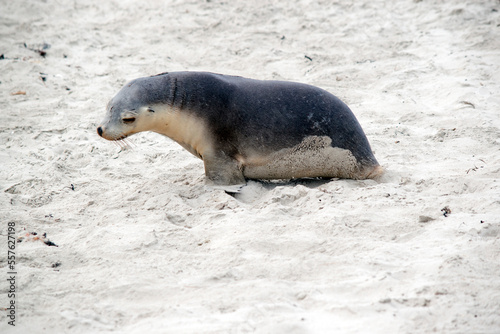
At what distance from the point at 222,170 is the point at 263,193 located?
387 mm

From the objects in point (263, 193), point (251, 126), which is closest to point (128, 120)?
point (251, 126)

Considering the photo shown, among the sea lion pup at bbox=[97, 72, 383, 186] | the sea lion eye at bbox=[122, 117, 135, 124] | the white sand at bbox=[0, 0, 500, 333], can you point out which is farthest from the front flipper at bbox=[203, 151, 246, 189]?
the sea lion eye at bbox=[122, 117, 135, 124]

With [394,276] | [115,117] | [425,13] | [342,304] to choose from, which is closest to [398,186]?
[394,276]

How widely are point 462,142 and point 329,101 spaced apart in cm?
130

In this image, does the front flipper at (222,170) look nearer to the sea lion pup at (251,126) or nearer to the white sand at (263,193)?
the sea lion pup at (251,126)

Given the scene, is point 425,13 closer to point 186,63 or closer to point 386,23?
point 386,23

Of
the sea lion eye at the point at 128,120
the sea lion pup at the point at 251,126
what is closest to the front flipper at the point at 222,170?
the sea lion pup at the point at 251,126

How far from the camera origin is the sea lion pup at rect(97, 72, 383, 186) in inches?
174

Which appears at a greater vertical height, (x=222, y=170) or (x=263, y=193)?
(x=222, y=170)

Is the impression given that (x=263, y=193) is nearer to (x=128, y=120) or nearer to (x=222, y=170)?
(x=222, y=170)

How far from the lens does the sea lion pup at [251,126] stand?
14.5ft

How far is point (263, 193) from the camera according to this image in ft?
14.3

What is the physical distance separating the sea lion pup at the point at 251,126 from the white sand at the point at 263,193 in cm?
17

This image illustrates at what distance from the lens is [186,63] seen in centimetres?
726
